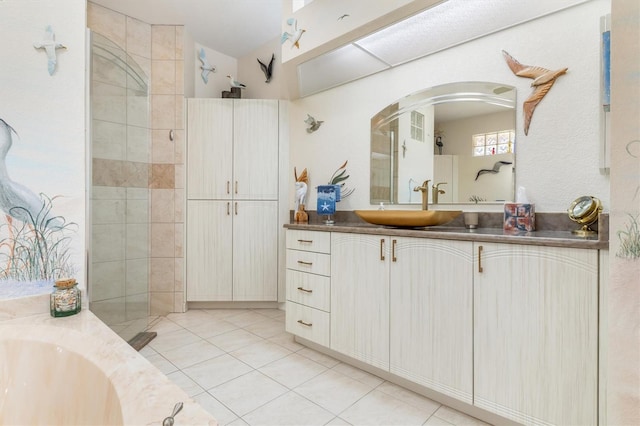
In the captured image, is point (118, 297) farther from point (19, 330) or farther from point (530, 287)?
point (530, 287)

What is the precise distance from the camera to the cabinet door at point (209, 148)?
311cm

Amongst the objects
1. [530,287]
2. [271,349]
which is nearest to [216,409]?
[271,349]

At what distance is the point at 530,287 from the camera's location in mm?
1318

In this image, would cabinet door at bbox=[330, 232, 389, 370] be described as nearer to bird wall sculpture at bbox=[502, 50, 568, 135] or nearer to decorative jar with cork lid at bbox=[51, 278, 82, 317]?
bird wall sculpture at bbox=[502, 50, 568, 135]

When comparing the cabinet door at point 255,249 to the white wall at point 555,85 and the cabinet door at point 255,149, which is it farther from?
the white wall at point 555,85

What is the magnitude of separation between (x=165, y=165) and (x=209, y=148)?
0.46m

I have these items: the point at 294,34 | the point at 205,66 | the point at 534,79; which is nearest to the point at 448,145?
the point at 534,79

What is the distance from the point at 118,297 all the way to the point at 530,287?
2730mm

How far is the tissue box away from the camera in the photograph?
1629mm

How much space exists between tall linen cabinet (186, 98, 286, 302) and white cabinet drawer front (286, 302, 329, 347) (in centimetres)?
84

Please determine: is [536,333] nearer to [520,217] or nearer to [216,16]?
[520,217]

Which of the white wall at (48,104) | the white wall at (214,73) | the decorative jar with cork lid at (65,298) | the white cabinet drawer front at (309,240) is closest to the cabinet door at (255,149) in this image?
the white wall at (214,73)

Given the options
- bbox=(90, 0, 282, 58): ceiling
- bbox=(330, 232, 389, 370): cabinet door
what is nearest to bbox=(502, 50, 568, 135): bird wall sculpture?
bbox=(330, 232, 389, 370): cabinet door

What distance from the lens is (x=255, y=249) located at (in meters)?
3.15
